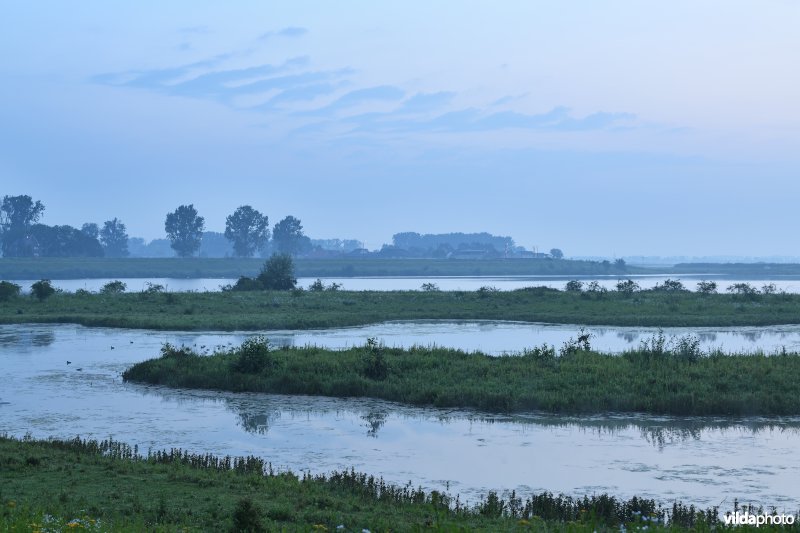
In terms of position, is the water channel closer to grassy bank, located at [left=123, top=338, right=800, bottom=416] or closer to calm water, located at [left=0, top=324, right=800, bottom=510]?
grassy bank, located at [left=123, top=338, right=800, bottom=416]

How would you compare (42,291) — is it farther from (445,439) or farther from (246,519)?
(246,519)

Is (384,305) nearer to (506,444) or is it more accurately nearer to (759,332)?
(759,332)

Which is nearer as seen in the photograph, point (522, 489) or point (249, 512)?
point (249, 512)

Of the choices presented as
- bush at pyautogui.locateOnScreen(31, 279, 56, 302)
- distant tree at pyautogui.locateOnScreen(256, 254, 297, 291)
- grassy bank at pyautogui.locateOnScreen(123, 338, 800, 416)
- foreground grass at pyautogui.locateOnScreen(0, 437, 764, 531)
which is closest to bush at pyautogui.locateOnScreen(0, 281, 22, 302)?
bush at pyautogui.locateOnScreen(31, 279, 56, 302)

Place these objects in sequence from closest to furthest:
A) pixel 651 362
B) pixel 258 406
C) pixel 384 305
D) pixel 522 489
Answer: pixel 522 489
pixel 258 406
pixel 651 362
pixel 384 305

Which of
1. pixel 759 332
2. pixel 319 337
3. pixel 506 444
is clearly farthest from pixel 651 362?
pixel 759 332

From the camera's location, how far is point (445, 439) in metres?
22.2

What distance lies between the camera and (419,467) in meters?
19.0

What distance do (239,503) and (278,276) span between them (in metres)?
82.8

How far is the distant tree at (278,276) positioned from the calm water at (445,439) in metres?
61.0

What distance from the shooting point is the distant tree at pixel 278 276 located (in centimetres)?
9306

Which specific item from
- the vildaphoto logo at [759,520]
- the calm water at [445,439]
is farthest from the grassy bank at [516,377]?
the vildaphoto logo at [759,520]

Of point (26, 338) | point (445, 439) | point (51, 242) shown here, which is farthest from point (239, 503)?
point (51, 242)

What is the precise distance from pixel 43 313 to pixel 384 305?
28054 mm
